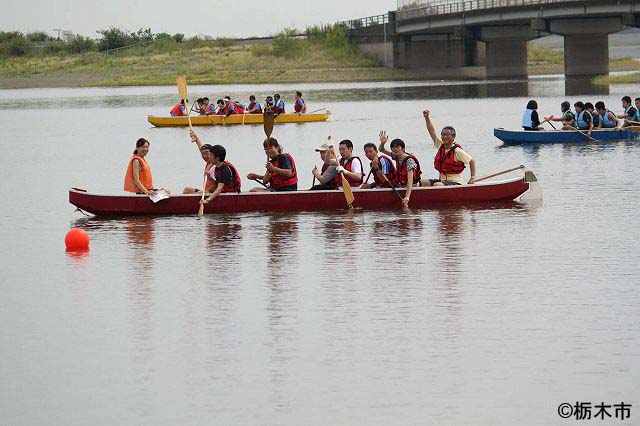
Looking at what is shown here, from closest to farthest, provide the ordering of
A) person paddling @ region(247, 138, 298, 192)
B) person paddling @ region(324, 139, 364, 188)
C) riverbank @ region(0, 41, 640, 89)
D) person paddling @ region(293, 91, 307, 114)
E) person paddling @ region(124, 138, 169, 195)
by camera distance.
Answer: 1. person paddling @ region(247, 138, 298, 192)
2. person paddling @ region(124, 138, 169, 195)
3. person paddling @ region(324, 139, 364, 188)
4. person paddling @ region(293, 91, 307, 114)
5. riverbank @ region(0, 41, 640, 89)

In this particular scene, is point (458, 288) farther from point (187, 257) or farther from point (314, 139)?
point (314, 139)

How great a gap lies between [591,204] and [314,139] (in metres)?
21.9

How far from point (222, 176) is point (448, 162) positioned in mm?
4348

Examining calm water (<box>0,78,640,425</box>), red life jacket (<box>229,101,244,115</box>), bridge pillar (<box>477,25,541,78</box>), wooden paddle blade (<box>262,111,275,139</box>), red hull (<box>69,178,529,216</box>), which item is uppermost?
bridge pillar (<box>477,25,541,78</box>)

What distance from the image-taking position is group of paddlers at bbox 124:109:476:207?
2366cm

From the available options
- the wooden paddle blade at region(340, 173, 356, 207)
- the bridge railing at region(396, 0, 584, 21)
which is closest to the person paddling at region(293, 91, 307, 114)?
the wooden paddle blade at region(340, 173, 356, 207)

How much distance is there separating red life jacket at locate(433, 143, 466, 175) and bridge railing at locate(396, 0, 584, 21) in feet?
209

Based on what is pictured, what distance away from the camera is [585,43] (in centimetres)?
9688

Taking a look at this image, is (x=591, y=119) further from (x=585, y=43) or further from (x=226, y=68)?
(x=226, y=68)

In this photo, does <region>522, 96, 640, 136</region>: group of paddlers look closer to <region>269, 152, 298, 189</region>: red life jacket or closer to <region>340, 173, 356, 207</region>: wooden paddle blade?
<region>340, 173, 356, 207</region>: wooden paddle blade

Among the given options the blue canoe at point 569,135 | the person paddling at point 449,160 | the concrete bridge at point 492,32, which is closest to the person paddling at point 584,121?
the blue canoe at point 569,135

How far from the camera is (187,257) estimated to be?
2061cm

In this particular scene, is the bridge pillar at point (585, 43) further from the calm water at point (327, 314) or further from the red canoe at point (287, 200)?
the red canoe at point (287, 200)

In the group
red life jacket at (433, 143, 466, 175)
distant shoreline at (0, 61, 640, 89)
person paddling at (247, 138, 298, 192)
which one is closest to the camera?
person paddling at (247, 138, 298, 192)
